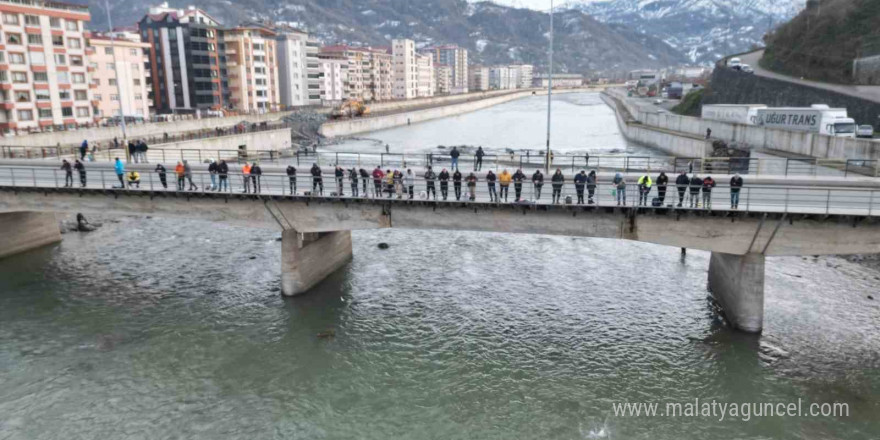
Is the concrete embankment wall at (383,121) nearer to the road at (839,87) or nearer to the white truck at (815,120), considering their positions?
the road at (839,87)

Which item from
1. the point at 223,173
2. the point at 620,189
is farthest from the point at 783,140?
the point at 223,173

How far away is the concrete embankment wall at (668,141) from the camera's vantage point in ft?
216

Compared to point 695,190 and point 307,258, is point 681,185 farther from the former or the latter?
point 307,258

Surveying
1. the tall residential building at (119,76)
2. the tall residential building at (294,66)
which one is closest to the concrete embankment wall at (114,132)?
the tall residential building at (119,76)

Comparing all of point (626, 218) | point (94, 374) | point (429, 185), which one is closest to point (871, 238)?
point (626, 218)

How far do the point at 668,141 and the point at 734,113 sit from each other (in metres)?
10.7

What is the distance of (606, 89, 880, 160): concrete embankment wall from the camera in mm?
40375

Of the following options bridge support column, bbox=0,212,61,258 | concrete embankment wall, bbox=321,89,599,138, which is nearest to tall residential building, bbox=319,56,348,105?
concrete embankment wall, bbox=321,89,599,138

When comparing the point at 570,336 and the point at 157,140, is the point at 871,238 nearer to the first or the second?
the point at 570,336

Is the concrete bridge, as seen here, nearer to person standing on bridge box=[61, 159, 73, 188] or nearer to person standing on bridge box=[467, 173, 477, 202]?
person standing on bridge box=[467, 173, 477, 202]

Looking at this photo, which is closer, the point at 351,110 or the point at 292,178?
the point at 292,178

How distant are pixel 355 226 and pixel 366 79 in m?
178

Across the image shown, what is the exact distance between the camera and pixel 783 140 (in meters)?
53.9

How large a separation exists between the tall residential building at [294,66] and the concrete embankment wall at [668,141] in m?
77.9
